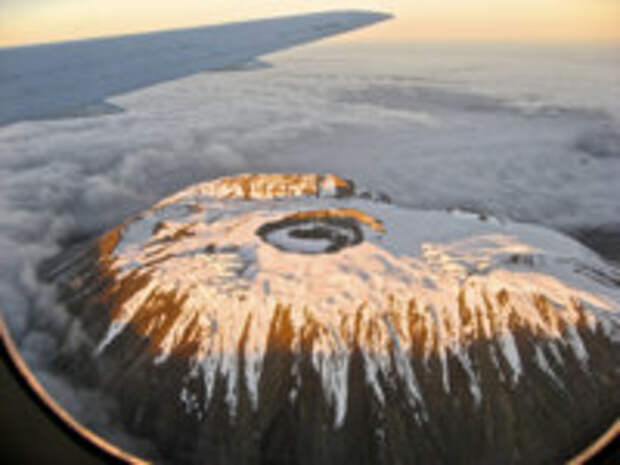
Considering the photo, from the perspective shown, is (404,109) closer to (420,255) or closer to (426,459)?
(420,255)

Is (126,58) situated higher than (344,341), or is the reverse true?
(126,58)

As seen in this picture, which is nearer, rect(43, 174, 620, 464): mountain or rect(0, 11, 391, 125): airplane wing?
rect(43, 174, 620, 464): mountain

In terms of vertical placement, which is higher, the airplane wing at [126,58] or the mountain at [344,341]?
the airplane wing at [126,58]

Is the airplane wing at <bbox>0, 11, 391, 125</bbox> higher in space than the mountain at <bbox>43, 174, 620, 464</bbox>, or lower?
higher

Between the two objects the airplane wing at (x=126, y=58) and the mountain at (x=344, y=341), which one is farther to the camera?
the airplane wing at (x=126, y=58)

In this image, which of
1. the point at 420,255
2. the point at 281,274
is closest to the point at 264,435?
the point at 281,274
